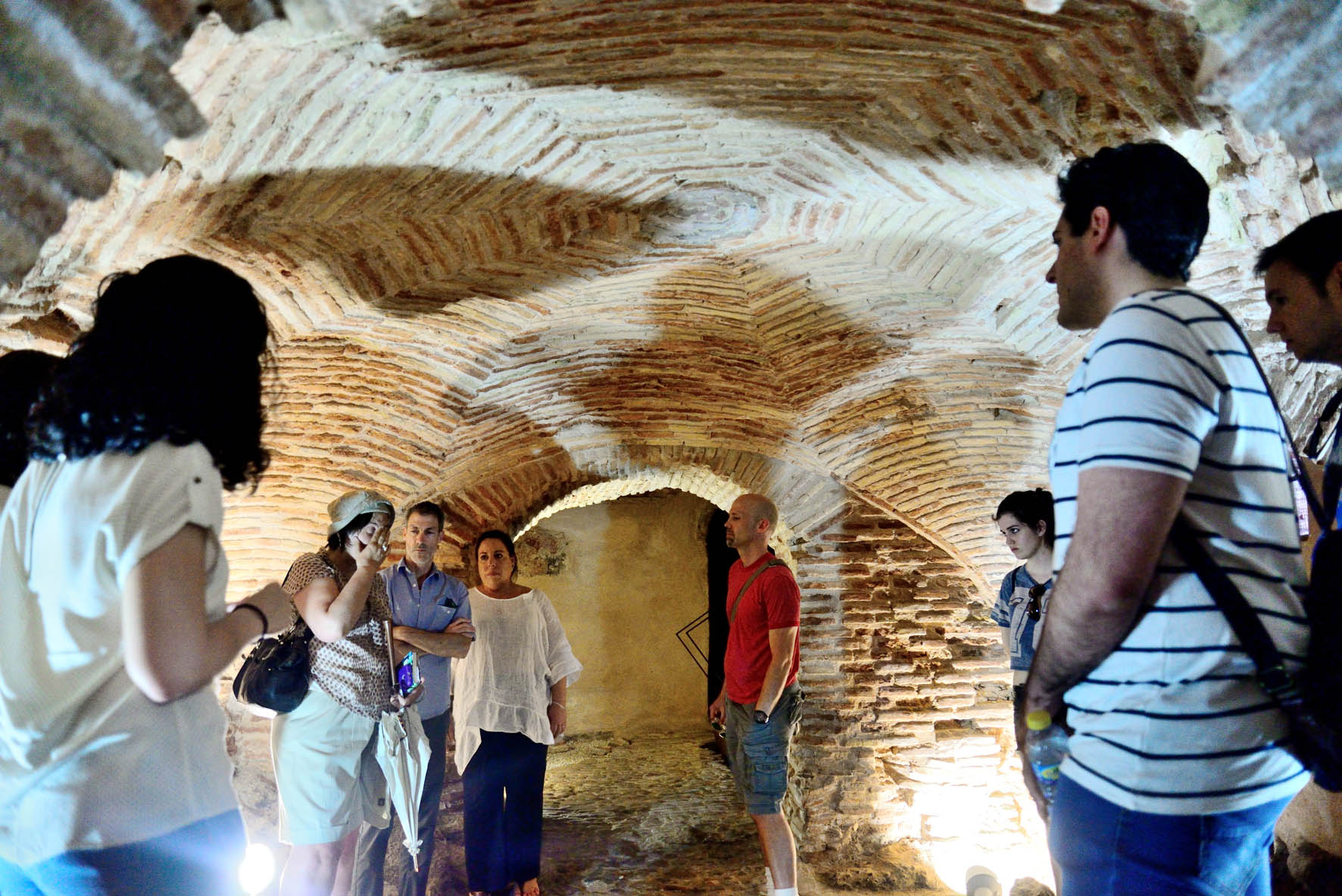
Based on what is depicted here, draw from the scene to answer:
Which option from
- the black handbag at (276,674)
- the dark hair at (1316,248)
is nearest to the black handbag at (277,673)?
the black handbag at (276,674)

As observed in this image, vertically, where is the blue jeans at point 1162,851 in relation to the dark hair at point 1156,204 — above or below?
below

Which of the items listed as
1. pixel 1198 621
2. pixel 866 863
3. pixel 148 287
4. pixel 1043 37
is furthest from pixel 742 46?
pixel 866 863

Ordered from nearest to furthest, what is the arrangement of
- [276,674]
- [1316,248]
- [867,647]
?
[1316,248] → [276,674] → [867,647]

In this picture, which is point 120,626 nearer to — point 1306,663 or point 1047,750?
point 1047,750

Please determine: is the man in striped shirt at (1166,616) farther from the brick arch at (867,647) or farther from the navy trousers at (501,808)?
the brick arch at (867,647)

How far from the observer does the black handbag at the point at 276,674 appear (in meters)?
2.74

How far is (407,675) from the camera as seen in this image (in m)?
3.14

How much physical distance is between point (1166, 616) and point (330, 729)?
253cm

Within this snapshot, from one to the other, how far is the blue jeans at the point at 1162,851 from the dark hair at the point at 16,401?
1.70m

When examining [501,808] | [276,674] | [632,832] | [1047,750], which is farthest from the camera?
[632,832]

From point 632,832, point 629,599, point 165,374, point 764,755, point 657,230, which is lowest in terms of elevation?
point 632,832

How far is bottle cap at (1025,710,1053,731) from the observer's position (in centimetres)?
124

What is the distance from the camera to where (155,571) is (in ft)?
4.02

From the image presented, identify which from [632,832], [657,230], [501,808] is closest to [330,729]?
[501,808]
